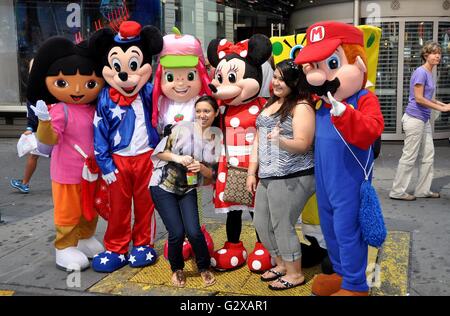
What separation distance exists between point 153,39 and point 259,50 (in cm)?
81

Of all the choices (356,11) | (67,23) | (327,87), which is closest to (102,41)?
(327,87)

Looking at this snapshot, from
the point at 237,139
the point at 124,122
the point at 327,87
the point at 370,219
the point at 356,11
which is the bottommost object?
the point at 370,219

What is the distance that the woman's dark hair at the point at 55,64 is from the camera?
3.77 metres

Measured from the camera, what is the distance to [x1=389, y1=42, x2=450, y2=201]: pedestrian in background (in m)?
5.59

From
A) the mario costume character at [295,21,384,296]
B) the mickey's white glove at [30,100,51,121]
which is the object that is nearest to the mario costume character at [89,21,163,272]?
the mickey's white glove at [30,100,51,121]

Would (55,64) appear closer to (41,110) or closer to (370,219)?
(41,110)

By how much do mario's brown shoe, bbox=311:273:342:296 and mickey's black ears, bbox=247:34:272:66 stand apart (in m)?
1.57

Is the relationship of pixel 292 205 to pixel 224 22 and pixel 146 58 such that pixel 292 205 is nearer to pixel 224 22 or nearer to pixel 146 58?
pixel 146 58

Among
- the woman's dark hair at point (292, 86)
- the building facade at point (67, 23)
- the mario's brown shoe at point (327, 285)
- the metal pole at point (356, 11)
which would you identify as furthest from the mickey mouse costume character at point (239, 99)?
the building facade at point (67, 23)

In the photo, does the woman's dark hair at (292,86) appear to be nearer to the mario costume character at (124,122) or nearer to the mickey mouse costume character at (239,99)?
the mickey mouse costume character at (239,99)

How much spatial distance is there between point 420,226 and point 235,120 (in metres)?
2.34

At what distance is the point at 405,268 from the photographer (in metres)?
3.77

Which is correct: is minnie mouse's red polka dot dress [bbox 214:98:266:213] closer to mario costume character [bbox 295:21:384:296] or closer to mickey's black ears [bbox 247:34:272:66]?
mickey's black ears [bbox 247:34:272:66]

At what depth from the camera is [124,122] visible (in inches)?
148
